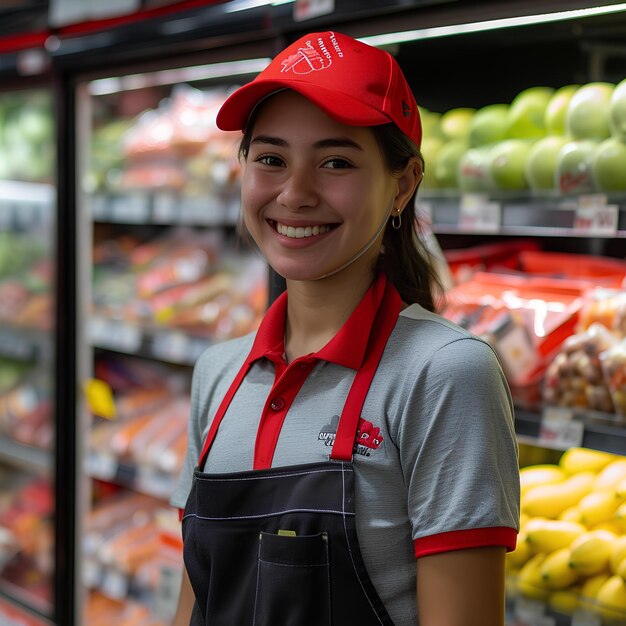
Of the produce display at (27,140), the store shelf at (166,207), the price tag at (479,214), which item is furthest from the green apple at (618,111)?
the produce display at (27,140)

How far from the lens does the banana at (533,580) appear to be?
1.49 m

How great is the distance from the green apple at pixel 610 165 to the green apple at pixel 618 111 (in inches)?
0.8

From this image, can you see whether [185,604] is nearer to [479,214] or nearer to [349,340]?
[349,340]

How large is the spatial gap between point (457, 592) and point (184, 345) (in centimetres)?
131

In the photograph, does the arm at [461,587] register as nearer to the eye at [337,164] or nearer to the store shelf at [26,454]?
the eye at [337,164]

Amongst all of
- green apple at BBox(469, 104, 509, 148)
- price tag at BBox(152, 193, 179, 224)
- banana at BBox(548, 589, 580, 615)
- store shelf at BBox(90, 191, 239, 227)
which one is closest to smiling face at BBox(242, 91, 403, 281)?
green apple at BBox(469, 104, 509, 148)

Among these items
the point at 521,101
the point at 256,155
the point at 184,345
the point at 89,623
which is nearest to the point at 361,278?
the point at 256,155

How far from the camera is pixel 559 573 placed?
146cm

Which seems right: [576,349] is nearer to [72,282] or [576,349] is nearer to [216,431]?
[216,431]

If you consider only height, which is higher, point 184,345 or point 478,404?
point 478,404

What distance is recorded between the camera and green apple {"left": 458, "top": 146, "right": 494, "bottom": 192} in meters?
1.66

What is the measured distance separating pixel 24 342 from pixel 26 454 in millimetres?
358

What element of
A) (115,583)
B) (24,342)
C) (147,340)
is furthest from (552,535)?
(24,342)

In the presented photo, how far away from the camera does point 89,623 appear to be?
245 cm
